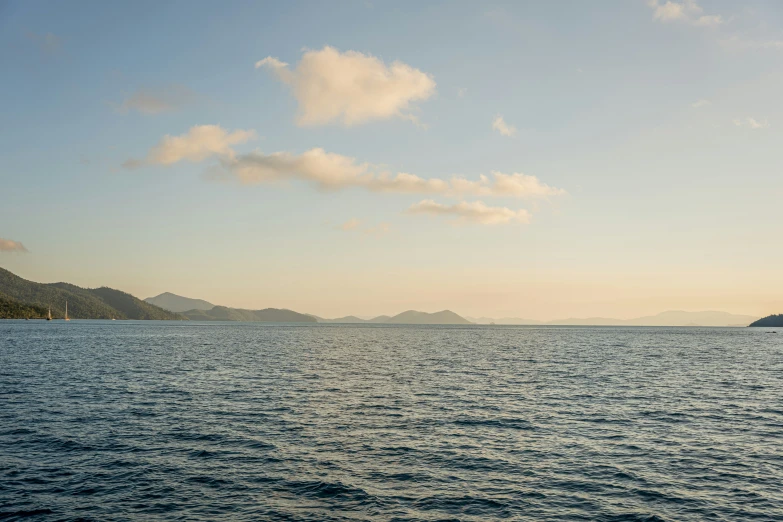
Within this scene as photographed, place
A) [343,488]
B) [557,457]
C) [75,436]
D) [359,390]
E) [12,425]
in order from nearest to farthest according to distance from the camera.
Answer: [343,488] < [557,457] < [75,436] < [12,425] < [359,390]

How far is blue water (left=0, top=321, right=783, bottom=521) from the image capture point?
85.6 feet

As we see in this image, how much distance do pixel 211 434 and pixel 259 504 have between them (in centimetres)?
1588

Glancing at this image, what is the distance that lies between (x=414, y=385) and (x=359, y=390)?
918 cm

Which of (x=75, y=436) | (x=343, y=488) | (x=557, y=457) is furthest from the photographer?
(x=75, y=436)

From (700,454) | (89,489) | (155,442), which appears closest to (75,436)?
(155,442)

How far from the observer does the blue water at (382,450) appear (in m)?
26.1

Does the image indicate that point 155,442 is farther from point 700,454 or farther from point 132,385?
point 700,454

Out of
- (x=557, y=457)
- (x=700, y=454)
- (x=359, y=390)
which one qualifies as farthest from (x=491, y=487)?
(x=359, y=390)

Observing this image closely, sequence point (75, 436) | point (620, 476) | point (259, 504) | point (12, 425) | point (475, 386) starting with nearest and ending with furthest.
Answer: point (259, 504) < point (620, 476) < point (75, 436) < point (12, 425) < point (475, 386)

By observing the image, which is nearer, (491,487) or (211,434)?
(491,487)

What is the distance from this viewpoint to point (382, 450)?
3603cm

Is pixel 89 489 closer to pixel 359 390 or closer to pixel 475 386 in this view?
pixel 359 390

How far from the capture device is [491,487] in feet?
95.6

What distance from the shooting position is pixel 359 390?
64500 millimetres
